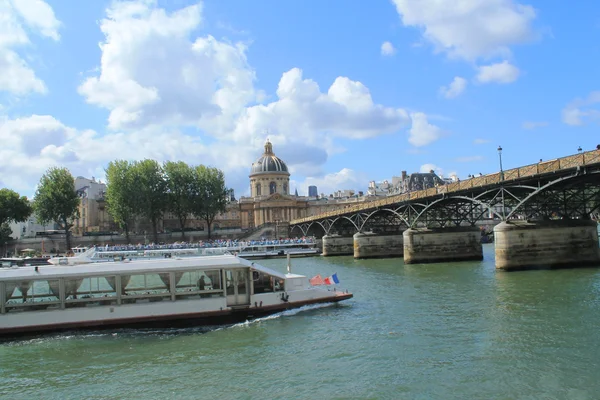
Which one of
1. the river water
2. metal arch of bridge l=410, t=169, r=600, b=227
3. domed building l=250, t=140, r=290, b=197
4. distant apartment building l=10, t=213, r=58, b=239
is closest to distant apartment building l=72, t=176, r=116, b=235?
distant apartment building l=10, t=213, r=58, b=239

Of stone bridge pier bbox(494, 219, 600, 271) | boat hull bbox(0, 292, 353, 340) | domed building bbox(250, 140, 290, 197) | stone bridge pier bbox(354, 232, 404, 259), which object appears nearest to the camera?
boat hull bbox(0, 292, 353, 340)

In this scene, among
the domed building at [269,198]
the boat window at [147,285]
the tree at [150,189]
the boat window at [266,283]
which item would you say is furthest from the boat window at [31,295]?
the domed building at [269,198]

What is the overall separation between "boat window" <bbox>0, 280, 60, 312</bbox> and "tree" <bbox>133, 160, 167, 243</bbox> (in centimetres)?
8497

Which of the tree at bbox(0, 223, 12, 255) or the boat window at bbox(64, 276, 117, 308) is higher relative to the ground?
the tree at bbox(0, 223, 12, 255)

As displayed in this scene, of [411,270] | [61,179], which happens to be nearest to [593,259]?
[411,270]

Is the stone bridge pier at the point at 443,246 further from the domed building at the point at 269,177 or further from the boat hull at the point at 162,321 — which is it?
the domed building at the point at 269,177

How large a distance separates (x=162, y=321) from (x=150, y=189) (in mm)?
88383

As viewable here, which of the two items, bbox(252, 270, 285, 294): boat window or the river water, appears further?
bbox(252, 270, 285, 294): boat window

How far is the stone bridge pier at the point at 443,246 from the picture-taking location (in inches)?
2162

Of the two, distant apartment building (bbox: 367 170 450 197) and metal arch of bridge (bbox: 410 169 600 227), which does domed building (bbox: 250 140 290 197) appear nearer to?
distant apartment building (bbox: 367 170 450 197)

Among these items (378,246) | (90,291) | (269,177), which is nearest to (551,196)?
(378,246)

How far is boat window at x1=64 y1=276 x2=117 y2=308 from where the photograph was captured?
22141 millimetres

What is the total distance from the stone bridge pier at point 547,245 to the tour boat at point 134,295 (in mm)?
22304

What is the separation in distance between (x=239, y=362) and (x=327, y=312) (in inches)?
309
